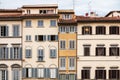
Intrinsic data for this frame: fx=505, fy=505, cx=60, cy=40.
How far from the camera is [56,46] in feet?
208

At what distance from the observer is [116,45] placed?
6334cm

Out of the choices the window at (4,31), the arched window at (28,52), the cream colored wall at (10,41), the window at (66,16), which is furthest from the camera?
the window at (66,16)

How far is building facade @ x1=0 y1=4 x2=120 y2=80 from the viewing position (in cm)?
6319

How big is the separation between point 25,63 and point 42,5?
7.62 metres

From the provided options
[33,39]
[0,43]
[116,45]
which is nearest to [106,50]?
[116,45]

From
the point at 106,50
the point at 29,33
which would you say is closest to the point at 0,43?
the point at 29,33

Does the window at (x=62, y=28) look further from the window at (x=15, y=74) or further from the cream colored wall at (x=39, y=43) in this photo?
the window at (x=15, y=74)

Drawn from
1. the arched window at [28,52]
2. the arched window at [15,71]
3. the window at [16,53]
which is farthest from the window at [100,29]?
the arched window at [15,71]

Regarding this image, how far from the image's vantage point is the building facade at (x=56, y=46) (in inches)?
2488

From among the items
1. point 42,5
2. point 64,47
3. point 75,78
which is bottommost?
point 75,78

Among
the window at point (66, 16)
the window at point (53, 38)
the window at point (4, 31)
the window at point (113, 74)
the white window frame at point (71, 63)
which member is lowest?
the window at point (113, 74)

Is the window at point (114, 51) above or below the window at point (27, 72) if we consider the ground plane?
above

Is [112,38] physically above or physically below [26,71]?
above

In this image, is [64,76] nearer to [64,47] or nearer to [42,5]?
[64,47]
